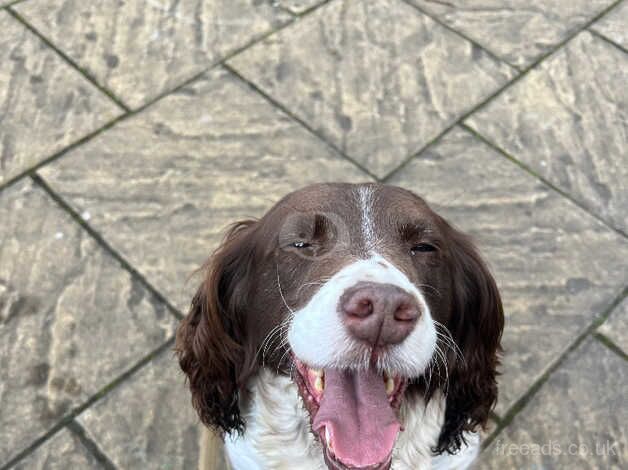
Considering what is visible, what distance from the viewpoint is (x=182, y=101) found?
4.39 m

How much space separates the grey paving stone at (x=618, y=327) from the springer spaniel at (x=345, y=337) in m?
1.08

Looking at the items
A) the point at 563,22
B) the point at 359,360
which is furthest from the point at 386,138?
the point at 359,360

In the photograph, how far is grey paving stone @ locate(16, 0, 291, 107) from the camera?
4.52 metres

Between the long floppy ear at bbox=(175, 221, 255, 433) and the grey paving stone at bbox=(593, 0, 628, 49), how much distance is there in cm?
337

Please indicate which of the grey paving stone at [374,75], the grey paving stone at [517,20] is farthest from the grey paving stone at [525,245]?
the grey paving stone at [517,20]

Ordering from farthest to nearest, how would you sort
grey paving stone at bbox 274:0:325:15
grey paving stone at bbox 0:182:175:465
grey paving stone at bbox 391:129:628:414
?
grey paving stone at bbox 274:0:325:15
grey paving stone at bbox 391:129:628:414
grey paving stone at bbox 0:182:175:465

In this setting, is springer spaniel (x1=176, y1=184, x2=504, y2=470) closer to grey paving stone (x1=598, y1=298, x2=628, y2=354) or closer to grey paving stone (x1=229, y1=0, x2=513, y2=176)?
grey paving stone (x1=598, y1=298, x2=628, y2=354)

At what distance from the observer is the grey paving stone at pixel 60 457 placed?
10.00ft

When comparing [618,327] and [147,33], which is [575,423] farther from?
[147,33]

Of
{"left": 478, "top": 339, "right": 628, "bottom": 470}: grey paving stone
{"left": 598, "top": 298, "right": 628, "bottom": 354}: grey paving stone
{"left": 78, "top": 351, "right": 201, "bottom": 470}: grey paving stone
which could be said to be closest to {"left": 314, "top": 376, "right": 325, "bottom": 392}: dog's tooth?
{"left": 78, "top": 351, "right": 201, "bottom": 470}: grey paving stone

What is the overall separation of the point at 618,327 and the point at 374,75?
2.13m

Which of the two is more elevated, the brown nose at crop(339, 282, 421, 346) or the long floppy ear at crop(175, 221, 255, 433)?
the brown nose at crop(339, 282, 421, 346)

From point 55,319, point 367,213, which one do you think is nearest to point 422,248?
point 367,213

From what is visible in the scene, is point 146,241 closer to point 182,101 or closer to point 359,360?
point 182,101
